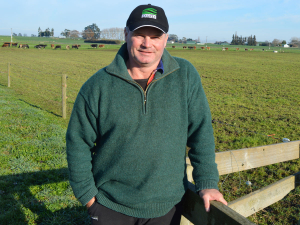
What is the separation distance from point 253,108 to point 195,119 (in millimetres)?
8450

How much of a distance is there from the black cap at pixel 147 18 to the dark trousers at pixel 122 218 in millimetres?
1102

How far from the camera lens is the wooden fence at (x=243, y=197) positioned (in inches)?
56.4

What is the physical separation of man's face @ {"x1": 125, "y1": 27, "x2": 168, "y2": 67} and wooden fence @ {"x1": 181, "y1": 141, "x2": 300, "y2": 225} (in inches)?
31.9

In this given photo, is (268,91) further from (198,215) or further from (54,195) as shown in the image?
(198,215)

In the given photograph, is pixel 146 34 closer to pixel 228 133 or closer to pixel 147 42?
pixel 147 42

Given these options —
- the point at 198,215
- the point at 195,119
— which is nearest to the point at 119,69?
the point at 195,119

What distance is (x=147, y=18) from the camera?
1.68 meters

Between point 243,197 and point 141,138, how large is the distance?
1.02m

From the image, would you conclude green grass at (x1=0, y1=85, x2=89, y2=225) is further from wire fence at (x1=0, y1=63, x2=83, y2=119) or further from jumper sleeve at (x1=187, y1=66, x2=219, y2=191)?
jumper sleeve at (x1=187, y1=66, x2=219, y2=191)

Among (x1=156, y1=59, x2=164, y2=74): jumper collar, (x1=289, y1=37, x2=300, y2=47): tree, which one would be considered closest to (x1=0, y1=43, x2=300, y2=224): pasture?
(x1=156, y1=59, x2=164, y2=74): jumper collar

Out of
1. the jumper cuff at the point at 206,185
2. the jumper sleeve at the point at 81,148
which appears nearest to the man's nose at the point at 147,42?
the jumper sleeve at the point at 81,148

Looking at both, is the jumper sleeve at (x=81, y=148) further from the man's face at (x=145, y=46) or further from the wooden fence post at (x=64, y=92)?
the wooden fence post at (x=64, y=92)

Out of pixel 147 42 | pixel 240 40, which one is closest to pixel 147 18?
pixel 147 42

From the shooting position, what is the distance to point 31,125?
6.83 metres
